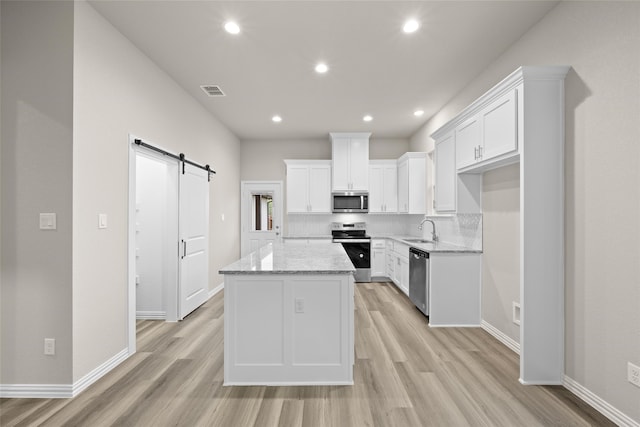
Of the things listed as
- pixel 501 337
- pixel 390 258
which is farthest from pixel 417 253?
pixel 390 258

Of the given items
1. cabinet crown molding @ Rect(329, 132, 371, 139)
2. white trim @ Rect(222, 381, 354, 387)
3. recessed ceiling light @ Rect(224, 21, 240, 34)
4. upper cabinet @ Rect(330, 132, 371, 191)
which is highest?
recessed ceiling light @ Rect(224, 21, 240, 34)

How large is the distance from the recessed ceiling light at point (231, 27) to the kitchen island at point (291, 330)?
2.06 metres

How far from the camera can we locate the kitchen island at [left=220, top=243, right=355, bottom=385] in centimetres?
246

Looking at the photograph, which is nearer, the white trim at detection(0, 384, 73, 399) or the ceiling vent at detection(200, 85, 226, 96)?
the white trim at detection(0, 384, 73, 399)

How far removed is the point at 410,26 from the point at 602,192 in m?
1.95

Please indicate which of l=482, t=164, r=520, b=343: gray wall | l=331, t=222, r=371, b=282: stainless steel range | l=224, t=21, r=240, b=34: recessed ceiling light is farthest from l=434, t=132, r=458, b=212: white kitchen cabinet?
l=224, t=21, r=240, b=34: recessed ceiling light

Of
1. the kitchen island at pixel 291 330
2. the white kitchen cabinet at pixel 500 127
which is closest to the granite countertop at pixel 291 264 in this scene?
the kitchen island at pixel 291 330

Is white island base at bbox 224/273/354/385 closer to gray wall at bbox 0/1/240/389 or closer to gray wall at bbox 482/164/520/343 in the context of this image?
gray wall at bbox 0/1/240/389

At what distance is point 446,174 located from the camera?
4.17 m

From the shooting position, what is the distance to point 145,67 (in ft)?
10.9

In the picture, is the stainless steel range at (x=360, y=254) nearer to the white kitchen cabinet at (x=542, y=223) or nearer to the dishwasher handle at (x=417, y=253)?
the dishwasher handle at (x=417, y=253)

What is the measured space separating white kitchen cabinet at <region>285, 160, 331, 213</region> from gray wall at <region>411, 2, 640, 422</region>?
4332 millimetres

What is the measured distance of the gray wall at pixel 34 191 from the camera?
2348 mm

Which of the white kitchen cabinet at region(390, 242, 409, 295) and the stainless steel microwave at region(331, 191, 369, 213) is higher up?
the stainless steel microwave at region(331, 191, 369, 213)
